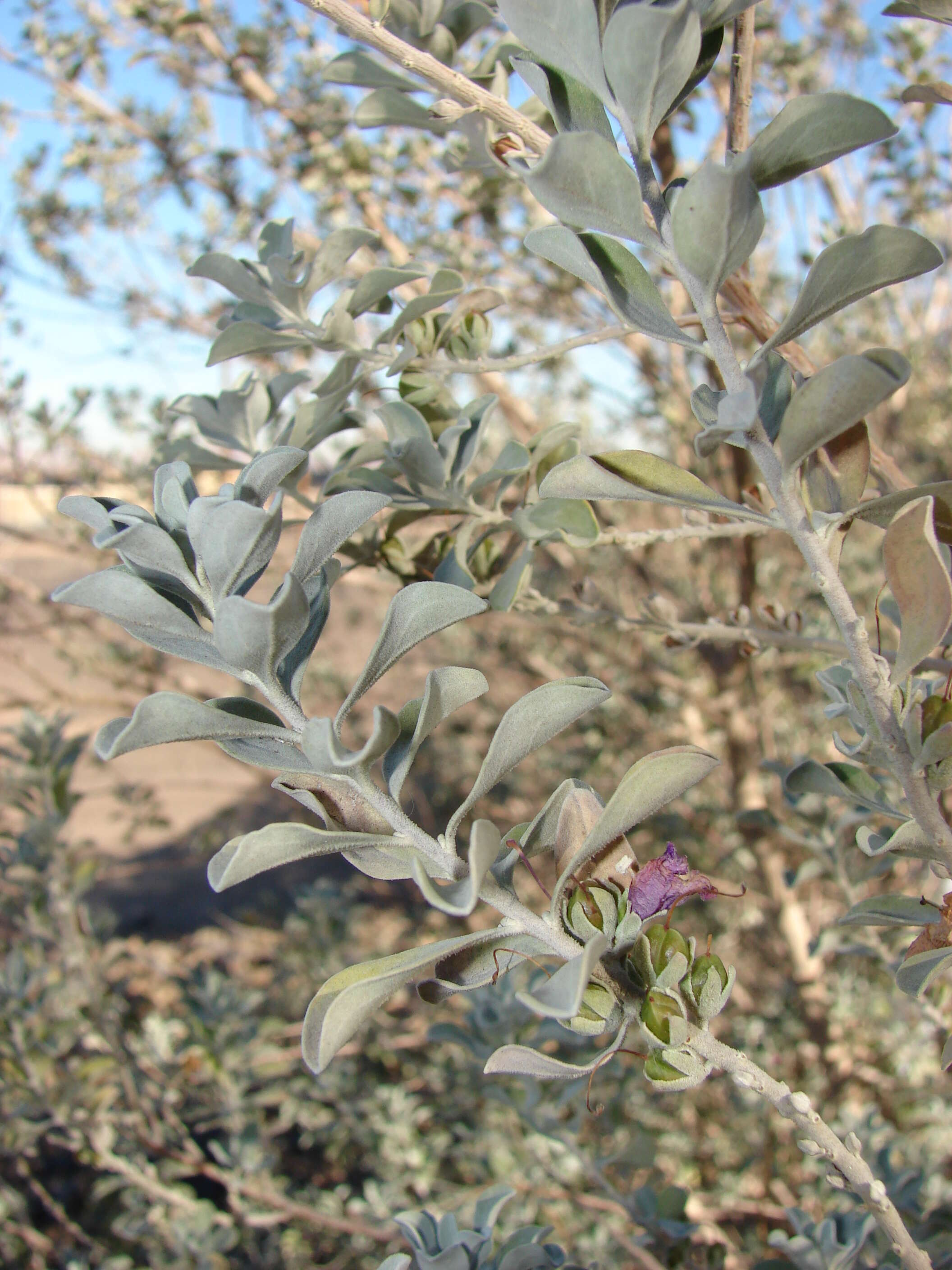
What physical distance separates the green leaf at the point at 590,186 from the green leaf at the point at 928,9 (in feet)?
1.15

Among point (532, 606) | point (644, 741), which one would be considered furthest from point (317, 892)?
point (532, 606)

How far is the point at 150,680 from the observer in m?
3.27

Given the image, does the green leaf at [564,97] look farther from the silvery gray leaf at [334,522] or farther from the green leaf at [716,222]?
the silvery gray leaf at [334,522]

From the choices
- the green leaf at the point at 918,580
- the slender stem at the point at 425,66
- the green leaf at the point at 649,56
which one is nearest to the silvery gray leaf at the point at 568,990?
the green leaf at the point at 918,580

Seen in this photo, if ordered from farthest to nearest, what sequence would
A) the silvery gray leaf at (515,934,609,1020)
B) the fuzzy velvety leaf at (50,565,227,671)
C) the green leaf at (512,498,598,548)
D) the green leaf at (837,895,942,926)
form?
the green leaf at (512,498,598,548)
the green leaf at (837,895,942,926)
the fuzzy velvety leaf at (50,565,227,671)
the silvery gray leaf at (515,934,609,1020)

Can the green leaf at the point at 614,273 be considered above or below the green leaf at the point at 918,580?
above

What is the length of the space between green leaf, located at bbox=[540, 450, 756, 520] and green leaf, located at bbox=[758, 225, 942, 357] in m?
0.11

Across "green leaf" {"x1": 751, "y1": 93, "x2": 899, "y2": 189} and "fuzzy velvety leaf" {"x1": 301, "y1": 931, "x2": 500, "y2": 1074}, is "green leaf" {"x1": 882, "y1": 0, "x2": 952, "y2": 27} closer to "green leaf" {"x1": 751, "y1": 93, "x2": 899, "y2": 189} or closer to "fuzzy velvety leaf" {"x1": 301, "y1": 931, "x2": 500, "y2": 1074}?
"green leaf" {"x1": 751, "y1": 93, "x2": 899, "y2": 189}

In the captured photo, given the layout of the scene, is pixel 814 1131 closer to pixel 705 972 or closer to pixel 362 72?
pixel 705 972

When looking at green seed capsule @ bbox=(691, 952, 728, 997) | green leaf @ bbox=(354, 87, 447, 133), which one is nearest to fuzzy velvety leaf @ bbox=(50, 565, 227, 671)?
green seed capsule @ bbox=(691, 952, 728, 997)

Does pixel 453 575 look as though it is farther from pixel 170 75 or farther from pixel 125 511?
pixel 170 75

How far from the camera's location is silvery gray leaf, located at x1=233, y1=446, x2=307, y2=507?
1.97ft

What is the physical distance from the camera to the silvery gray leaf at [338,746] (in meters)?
0.50

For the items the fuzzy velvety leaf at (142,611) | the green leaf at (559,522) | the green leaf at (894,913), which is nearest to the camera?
the fuzzy velvety leaf at (142,611)
